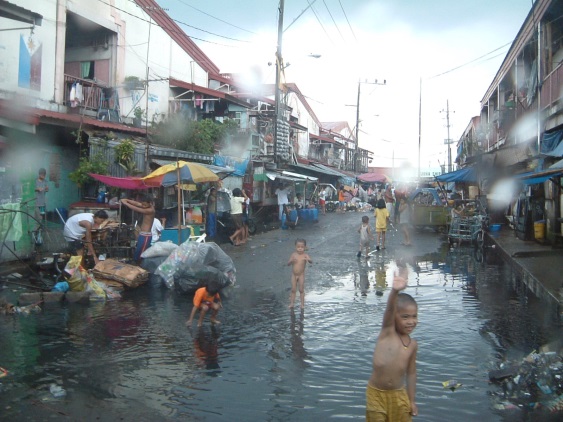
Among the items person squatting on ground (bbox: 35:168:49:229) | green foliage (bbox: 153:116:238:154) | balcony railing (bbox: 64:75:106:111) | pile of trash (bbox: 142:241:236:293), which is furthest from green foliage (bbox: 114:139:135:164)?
pile of trash (bbox: 142:241:236:293)

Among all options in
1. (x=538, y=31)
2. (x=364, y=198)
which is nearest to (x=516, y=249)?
(x=538, y=31)

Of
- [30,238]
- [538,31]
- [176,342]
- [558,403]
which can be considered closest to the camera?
[558,403]

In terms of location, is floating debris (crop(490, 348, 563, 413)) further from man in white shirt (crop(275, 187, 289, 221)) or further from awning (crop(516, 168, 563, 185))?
man in white shirt (crop(275, 187, 289, 221))

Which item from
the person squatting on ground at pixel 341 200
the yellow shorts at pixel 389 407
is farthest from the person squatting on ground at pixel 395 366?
the person squatting on ground at pixel 341 200

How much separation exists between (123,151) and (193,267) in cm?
583

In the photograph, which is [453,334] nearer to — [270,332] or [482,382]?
[482,382]

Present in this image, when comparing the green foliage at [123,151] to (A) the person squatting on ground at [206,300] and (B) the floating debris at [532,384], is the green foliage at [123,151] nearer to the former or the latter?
(A) the person squatting on ground at [206,300]

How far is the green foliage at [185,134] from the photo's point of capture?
19.1m

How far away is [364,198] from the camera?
48688 millimetres

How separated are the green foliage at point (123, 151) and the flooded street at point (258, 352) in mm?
5434

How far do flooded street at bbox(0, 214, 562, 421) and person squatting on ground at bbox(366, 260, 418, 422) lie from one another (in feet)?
3.80

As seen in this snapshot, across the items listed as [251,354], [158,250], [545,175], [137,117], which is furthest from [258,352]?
[137,117]

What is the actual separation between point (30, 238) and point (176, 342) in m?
6.57

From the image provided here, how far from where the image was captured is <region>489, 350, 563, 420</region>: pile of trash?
4801 mm
